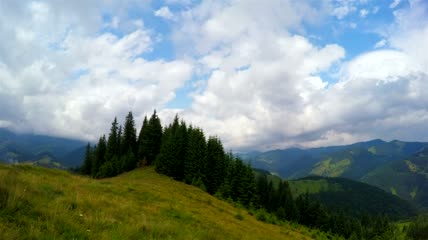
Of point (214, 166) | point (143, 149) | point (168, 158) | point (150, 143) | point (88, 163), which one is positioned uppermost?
point (150, 143)

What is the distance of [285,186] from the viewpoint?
14488cm

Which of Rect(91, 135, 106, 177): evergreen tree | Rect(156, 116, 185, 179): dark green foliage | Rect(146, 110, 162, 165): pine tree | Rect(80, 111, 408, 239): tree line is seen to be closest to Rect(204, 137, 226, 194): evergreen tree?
Rect(80, 111, 408, 239): tree line

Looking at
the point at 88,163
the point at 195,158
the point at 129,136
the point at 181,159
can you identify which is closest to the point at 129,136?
the point at 129,136

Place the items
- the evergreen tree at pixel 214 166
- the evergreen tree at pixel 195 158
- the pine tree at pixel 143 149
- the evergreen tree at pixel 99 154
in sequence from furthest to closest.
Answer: the evergreen tree at pixel 99 154, the pine tree at pixel 143 149, the evergreen tree at pixel 214 166, the evergreen tree at pixel 195 158

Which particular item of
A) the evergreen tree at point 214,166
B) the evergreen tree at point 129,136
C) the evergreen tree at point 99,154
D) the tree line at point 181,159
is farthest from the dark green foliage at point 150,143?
the evergreen tree at point 214,166

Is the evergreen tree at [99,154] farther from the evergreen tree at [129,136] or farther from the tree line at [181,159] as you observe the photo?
the evergreen tree at [129,136]

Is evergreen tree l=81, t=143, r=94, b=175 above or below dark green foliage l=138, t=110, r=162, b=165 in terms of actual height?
below

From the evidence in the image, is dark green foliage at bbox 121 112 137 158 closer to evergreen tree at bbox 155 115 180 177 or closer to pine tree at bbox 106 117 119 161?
pine tree at bbox 106 117 119 161

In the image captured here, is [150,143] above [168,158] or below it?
above

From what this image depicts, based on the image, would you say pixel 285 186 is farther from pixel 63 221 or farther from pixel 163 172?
pixel 63 221

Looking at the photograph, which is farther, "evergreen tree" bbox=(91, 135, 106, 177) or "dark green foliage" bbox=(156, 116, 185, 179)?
"evergreen tree" bbox=(91, 135, 106, 177)

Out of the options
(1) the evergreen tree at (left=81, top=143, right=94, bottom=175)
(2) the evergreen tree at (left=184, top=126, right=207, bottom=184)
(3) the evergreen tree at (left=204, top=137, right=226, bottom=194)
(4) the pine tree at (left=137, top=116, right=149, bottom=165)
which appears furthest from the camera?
(1) the evergreen tree at (left=81, top=143, right=94, bottom=175)

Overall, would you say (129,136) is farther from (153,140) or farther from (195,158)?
(195,158)

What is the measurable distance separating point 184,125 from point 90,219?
274 feet
